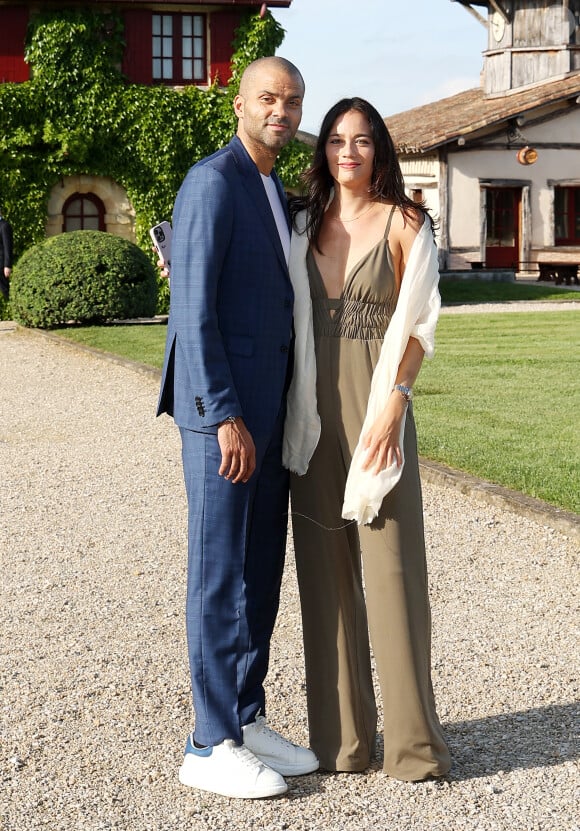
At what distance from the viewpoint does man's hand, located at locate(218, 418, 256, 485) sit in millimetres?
3242

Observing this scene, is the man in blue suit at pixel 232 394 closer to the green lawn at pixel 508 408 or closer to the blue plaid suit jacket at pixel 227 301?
the blue plaid suit jacket at pixel 227 301

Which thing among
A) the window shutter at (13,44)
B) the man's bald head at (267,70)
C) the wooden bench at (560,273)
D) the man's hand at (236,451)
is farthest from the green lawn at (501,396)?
the wooden bench at (560,273)

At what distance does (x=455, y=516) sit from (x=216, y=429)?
3647mm

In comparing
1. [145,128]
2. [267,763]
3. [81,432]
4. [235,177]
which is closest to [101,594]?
[267,763]

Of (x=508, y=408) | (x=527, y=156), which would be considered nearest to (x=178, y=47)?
(x=527, y=156)

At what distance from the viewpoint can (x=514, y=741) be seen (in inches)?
147

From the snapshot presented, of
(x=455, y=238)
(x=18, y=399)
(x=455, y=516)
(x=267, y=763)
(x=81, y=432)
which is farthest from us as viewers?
(x=455, y=238)

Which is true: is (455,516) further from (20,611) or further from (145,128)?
(145,128)

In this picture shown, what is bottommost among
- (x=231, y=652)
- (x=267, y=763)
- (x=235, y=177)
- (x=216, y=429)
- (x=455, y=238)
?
(x=267, y=763)

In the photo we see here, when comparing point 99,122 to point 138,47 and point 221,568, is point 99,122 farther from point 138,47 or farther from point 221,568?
point 221,568

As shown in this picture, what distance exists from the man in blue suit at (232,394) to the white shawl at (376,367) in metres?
0.04

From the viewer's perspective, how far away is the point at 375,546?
341 cm

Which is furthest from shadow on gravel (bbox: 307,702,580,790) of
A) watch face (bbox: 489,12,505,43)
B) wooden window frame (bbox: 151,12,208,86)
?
watch face (bbox: 489,12,505,43)

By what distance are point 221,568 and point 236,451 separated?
0.35 metres
